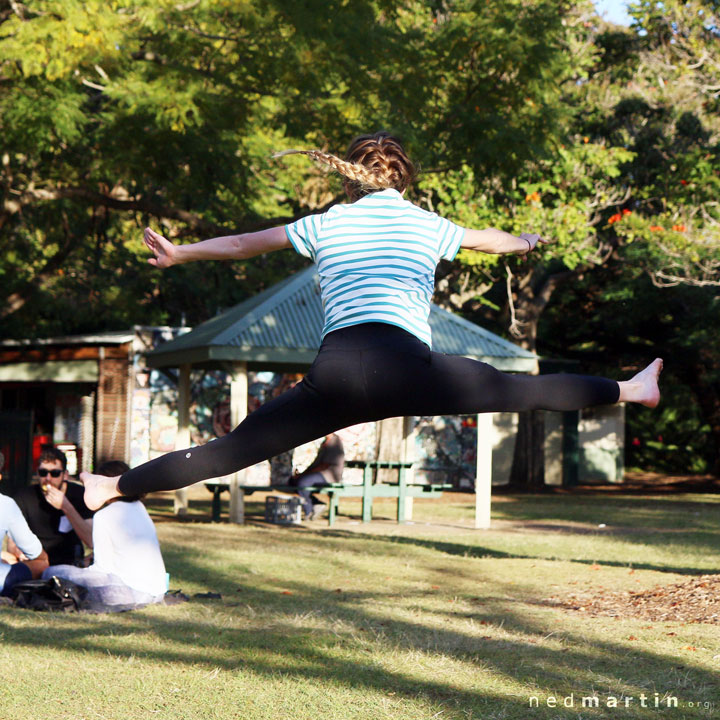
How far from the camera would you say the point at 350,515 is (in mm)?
19672

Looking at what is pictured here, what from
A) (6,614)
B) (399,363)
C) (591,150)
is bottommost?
(6,614)

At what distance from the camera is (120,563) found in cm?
910

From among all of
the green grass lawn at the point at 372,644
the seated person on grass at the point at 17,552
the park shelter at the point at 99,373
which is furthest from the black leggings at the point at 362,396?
the park shelter at the point at 99,373

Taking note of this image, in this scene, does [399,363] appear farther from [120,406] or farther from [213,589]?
[120,406]

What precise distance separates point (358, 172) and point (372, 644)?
175 inches

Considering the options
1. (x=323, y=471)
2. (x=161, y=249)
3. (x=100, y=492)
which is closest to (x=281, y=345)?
(x=323, y=471)

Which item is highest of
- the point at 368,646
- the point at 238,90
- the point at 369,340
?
the point at 238,90

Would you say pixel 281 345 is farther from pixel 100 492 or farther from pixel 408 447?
pixel 100 492

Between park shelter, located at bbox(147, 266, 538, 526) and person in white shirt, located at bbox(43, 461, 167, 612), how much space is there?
7.44 metres

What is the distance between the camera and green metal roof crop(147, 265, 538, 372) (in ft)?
54.5

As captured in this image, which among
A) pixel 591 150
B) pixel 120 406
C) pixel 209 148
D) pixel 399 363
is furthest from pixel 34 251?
pixel 399 363

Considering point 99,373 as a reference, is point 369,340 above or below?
below

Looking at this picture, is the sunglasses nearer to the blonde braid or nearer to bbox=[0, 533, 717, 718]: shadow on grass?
bbox=[0, 533, 717, 718]: shadow on grass

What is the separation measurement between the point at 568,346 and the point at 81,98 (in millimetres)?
21148
